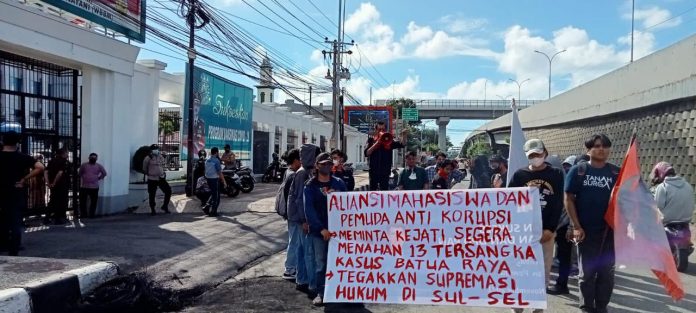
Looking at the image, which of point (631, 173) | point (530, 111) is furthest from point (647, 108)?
point (530, 111)

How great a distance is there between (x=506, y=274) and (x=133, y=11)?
1140 cm

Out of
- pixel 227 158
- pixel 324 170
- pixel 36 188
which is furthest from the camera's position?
pixel 227 158

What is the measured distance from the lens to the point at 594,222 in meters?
4.86

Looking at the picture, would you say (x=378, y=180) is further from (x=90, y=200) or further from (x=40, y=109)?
(x=40, y=109)

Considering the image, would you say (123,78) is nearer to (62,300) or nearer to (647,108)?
(62,300)

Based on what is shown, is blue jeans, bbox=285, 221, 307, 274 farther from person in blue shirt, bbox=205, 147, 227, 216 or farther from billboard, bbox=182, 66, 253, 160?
billboard, bbox=182, 66, 253, 160

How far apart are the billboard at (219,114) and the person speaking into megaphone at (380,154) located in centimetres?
886

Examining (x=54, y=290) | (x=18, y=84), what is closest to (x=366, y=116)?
(x=18, y=84)

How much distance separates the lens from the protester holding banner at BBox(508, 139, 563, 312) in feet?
16.1

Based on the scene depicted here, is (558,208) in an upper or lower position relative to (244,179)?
upper

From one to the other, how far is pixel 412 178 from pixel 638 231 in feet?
13.8

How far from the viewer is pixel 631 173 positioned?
4762 mm

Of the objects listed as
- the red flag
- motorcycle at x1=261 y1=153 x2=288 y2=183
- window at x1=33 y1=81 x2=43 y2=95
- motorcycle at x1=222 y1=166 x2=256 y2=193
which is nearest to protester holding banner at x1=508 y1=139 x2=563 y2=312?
the red flag

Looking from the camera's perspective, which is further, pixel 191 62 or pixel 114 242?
pixel 191 62
